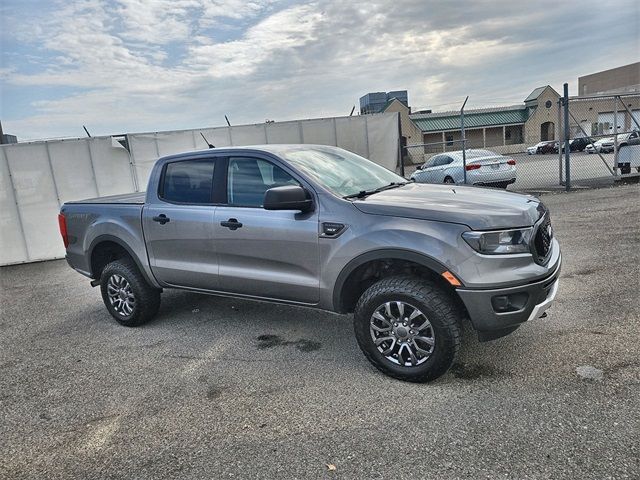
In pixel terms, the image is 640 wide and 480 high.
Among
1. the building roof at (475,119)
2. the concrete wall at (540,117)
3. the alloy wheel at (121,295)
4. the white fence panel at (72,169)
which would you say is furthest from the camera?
the concrete wall at (540,117)

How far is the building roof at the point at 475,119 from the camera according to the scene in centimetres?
4566

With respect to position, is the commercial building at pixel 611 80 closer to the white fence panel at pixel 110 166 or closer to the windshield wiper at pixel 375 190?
the white fence panel at pixel 110 166

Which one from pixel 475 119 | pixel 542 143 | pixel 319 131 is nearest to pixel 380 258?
pixel 319 131

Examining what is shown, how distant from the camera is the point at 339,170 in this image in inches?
170

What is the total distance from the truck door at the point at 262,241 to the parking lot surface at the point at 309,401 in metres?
0.63

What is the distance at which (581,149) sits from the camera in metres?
34.4

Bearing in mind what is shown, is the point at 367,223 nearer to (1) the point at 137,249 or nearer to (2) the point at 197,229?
(2) the point at 197,229

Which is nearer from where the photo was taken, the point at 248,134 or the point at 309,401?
the point at 309,401

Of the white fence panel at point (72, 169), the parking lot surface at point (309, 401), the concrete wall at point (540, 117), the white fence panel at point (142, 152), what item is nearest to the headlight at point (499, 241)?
the parking lot surface at point (309, 401)

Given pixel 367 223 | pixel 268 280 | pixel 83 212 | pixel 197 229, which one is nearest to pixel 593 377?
pixel 367 223

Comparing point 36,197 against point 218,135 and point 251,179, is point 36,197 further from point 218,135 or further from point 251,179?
point 251,179

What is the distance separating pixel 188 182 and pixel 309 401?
2522mm

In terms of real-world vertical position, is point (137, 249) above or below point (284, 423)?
above

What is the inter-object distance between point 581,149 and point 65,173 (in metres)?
34.9
